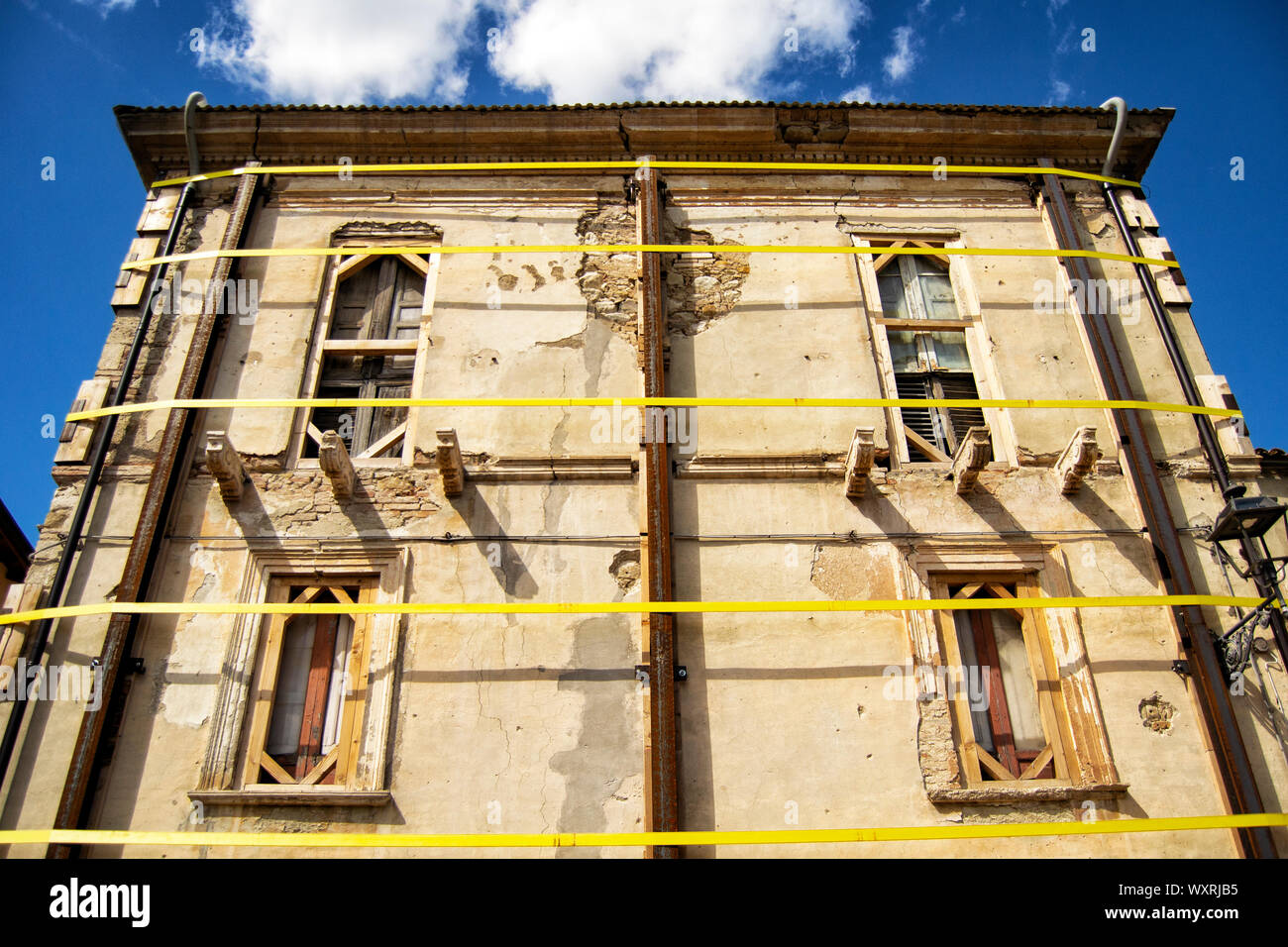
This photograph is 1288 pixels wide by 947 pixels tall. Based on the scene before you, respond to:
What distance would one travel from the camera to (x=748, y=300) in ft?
32.5

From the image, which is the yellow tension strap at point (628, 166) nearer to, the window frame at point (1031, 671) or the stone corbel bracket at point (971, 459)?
the stone corbel bracket at point (971, 459)

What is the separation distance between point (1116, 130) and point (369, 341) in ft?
28.0

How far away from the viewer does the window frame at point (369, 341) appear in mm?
8938

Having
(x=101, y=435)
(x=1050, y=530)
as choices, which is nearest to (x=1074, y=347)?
(x=1050, y=530)

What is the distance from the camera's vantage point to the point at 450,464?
8.21m

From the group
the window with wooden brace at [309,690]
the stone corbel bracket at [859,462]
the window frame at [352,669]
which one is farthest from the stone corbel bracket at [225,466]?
the stone corbel bracket at [859,462]

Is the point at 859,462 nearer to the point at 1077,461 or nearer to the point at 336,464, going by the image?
the point at 1077,461

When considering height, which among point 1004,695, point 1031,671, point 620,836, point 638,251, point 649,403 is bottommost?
point 620,836

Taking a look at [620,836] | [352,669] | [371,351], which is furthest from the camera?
[371,351]

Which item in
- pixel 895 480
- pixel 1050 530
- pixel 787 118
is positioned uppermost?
pixel 787 118

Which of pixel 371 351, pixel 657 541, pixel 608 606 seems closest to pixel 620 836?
pixel 608 606

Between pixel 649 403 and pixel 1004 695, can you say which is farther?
pixel 649 403

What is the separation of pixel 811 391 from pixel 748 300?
129 centimetres

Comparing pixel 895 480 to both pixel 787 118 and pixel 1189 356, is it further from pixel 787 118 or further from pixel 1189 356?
→ pixel 787 118
